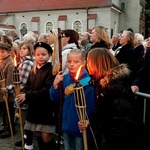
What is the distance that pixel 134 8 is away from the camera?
46.5 m

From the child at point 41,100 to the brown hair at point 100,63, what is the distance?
0.84 meters

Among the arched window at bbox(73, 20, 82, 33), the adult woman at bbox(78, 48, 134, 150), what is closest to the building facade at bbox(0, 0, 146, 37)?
the arched window at bbox(73, 20, 82, 33)

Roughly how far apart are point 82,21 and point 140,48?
3590 cm

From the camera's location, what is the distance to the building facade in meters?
40.5

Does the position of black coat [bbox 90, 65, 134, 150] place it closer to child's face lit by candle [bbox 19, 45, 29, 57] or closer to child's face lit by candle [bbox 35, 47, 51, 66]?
child's face lit by candle [bbox 35, 47, 51, 66]

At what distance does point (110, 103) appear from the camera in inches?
110

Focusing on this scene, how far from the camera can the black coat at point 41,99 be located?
3562 millimetres

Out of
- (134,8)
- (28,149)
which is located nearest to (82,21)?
(134,8)

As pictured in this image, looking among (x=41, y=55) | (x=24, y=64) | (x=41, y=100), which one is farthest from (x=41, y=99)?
(x=24, y=64)

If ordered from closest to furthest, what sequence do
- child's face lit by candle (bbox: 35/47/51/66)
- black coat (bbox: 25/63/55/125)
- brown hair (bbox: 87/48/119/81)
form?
brown hair (bbox: 87/48/119/81) < black coat (bbox: 25/63/55/125) < child's face lit by candle (bbox: 35/47/51/66)

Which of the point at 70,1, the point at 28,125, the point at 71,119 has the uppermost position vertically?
the point at 70,1

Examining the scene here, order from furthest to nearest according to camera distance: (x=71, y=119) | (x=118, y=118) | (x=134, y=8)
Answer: (x=134, y=8) < (x=71, y=119) < (x=118, y=118)

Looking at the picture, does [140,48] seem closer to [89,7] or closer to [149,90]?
[149,90]

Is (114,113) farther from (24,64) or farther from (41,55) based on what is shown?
(24,64)
